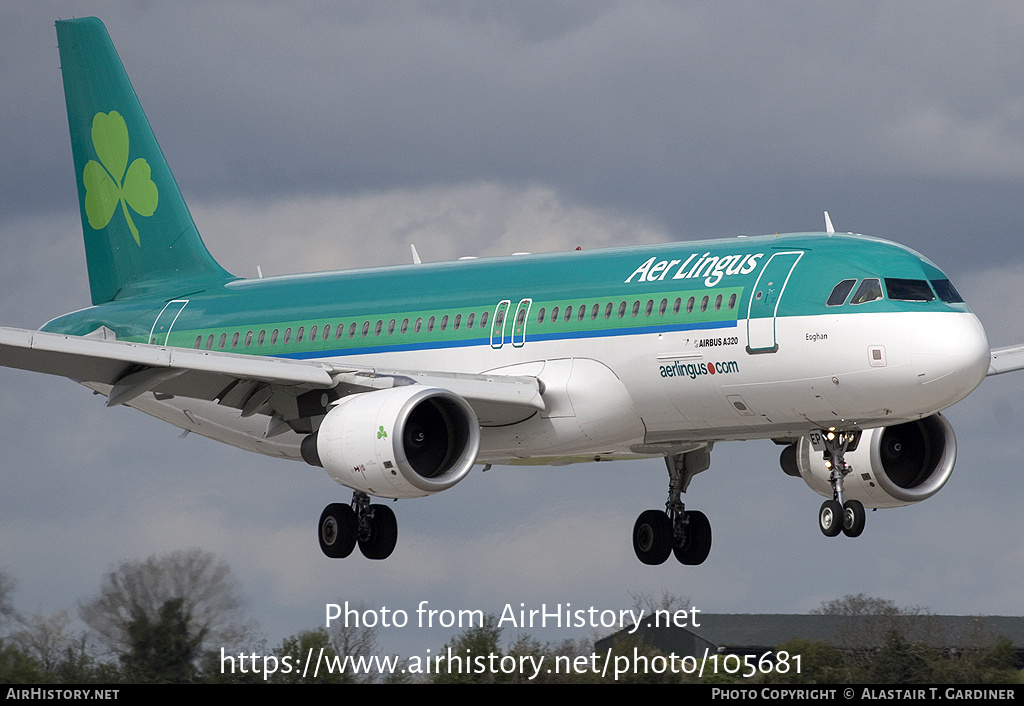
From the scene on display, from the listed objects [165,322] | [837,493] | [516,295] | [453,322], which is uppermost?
[165,322]

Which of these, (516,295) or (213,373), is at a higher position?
(516,295)

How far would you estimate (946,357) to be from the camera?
1155 inches

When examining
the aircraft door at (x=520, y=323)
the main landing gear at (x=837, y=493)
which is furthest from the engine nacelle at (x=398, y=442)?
the main landing gear at (x=837, y=493)

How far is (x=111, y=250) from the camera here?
43406 mm

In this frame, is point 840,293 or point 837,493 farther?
point 837,493

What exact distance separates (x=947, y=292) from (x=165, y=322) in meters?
18.1

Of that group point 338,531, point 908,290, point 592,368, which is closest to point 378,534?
point 338,531

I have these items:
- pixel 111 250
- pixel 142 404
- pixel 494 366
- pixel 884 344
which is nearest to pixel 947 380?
pixel 884 344

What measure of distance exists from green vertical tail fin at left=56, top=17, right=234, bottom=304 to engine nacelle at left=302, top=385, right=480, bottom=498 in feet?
37.4

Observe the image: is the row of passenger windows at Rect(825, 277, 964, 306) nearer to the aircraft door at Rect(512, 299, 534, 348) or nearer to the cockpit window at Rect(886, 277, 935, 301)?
the cockpit window at Rect(886, 277, 935, 301)

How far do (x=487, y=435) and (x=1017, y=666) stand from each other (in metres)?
16.3

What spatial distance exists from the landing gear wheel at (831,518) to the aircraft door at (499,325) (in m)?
7.01

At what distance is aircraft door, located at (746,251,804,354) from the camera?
100ft

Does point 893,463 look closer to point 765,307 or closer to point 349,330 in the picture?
point 765,307
